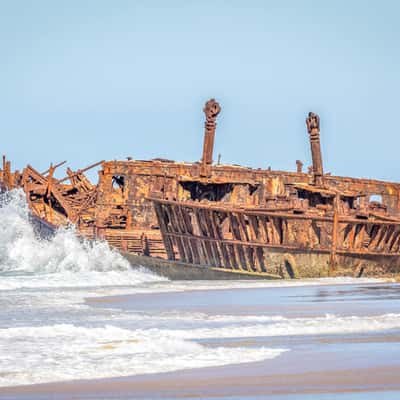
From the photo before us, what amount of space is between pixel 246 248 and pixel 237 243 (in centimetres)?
28

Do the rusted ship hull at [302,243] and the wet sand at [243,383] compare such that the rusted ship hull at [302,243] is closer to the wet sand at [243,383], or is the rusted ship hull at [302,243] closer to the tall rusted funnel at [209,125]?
the tall rusted funnel at [209,125]

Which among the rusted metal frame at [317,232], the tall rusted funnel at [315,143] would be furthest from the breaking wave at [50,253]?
the tall rusted funnel at [315,143]

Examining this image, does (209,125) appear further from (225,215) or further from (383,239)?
(383,239)

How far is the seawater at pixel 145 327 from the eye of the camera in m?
9.30

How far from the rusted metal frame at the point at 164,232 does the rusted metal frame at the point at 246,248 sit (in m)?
3.22

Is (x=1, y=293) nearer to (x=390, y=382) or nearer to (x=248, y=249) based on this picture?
(x=248, y=249)

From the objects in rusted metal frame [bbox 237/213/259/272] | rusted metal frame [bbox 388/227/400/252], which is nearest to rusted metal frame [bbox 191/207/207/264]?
rusted metal frame [bbox 237/213/259/272]

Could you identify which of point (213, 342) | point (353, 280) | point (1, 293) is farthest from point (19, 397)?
point (353, 280)

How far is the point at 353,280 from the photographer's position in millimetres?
24562

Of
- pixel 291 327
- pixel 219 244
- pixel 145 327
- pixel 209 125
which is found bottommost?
pixel 145 327

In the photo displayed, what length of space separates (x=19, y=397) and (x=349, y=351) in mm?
3375

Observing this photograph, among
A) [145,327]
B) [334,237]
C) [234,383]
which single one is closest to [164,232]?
[334,237]

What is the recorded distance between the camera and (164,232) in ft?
98.0

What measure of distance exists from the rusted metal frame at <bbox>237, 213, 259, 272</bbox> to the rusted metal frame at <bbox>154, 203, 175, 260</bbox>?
3217mm
